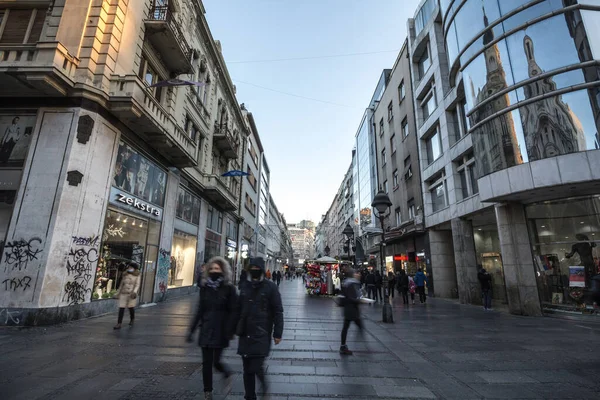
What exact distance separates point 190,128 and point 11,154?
32.5 ft

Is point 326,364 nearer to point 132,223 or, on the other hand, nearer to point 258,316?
point 258,316

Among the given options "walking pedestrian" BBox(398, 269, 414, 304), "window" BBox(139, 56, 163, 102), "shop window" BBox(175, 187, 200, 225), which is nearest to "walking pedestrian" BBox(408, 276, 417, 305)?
"walking pedestrian" BBox(398, 269, 414, 304)

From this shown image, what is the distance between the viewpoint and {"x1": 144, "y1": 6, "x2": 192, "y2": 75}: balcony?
13297 millimetres

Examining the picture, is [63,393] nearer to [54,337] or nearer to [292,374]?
[292,374]

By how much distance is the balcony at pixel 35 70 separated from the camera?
8.92 m

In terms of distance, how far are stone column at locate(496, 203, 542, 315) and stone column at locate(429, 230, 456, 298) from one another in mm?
7519

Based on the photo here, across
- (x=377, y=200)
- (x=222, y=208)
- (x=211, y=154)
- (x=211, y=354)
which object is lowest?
(x=211, y=354)

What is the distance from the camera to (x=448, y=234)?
69.7 ft

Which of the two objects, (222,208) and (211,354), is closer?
(211,354)

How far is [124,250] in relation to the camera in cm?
1236

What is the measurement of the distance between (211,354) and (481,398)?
→ 3738mm

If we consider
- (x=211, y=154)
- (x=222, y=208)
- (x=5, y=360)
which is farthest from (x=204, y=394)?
(x=222, y=208)

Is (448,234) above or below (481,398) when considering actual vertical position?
above

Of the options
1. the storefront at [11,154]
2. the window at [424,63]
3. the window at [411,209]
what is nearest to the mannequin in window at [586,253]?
the window at [411,209]
